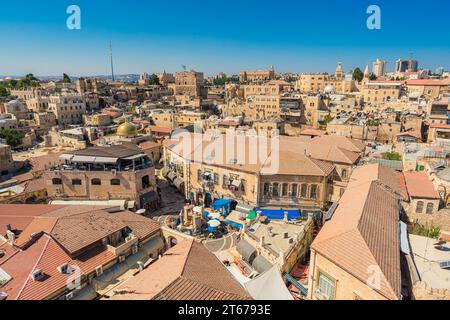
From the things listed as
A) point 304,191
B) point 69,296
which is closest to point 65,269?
point 69,296

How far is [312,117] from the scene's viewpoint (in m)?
89.1

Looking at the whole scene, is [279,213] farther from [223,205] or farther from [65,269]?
[65,269]

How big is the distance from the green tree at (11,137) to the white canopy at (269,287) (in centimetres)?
8294

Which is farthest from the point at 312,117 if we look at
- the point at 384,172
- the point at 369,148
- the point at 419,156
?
the point at 384,172

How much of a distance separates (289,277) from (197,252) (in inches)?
334

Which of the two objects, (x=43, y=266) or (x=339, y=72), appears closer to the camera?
(x=43, y=266)

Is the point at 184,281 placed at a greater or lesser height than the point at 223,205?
greater

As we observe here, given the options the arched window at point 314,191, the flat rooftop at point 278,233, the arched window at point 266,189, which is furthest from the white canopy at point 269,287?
the arched window at point 314,191

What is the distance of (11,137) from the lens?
253 feet

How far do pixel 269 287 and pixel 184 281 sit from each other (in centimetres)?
742

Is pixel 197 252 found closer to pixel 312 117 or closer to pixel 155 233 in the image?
Result: pixel 155 233

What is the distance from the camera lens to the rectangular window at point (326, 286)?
1896 cm

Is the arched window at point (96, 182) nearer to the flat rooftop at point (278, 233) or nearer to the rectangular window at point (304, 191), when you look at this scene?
the flat rooftop at point (278, 233)

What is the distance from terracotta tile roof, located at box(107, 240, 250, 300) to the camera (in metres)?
15.6
